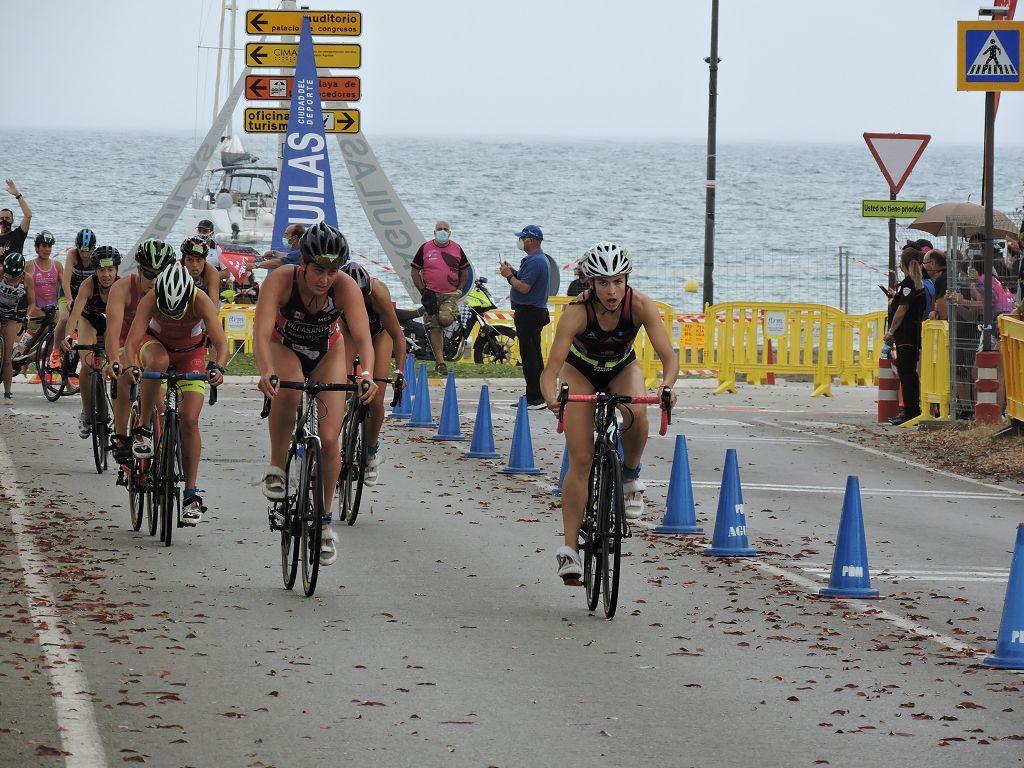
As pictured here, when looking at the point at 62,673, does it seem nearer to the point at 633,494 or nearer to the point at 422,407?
the point at 633,494

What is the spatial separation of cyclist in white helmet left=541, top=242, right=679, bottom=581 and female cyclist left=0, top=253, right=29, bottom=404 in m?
13.6

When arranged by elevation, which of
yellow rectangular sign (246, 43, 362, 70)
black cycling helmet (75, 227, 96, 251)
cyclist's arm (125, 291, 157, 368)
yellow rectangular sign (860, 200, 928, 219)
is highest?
yellow rectangular sign (246, 43, 362, 70)

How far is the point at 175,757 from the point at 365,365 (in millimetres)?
3981

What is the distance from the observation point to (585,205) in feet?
409

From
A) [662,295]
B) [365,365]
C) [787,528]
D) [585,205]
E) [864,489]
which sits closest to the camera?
[365,365]

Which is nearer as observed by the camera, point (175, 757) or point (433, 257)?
point (175, 757)

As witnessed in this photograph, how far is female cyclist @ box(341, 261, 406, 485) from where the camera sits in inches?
531

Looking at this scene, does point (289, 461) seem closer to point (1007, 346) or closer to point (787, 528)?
point (787, 528)

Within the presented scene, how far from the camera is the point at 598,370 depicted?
10383 mm

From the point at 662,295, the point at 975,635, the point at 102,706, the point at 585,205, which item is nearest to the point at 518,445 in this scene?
→ the point at 975,635

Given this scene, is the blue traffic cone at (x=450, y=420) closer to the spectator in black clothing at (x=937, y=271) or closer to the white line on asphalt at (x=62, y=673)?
the spectator in black clothing at (x=937, y=271)

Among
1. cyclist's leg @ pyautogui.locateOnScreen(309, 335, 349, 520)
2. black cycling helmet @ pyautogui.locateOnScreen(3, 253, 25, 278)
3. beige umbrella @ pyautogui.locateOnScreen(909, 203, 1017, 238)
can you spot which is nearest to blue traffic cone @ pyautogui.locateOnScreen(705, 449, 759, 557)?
cyclist's leg @ pyautogui.locateOnScreen(309, 335, 349, 520)

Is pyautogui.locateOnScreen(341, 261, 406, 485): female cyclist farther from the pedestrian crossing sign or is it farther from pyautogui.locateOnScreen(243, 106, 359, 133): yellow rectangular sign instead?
pyautogui.locateOnScreen(243, 106, 359, 133): yellow rectangular sign

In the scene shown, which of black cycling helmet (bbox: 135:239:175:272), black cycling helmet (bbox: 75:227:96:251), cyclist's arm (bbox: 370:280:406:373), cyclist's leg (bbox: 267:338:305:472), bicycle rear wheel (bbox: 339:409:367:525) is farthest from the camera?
black cycling helmet (bbox: 75:227:96:251)
